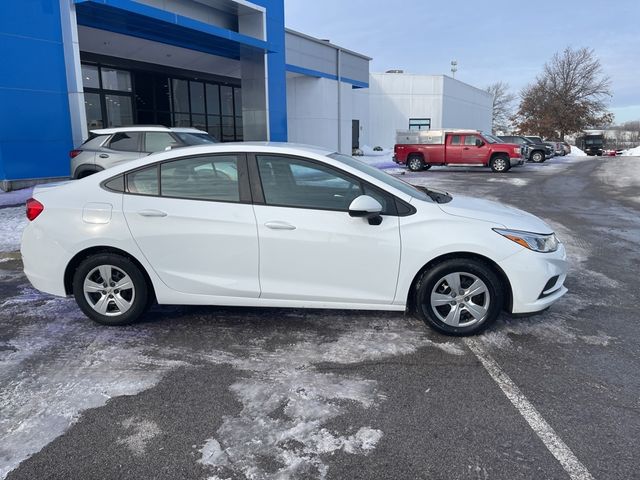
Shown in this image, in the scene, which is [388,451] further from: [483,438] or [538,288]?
[538,288]

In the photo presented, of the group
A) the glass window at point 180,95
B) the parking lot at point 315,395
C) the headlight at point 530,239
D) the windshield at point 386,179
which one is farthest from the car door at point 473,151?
the headlight at point 530,239

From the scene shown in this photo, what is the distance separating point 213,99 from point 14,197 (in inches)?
593

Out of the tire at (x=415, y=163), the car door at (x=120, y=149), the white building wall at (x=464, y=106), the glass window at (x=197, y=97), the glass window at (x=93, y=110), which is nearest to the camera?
the car door at (x=120, y=149)

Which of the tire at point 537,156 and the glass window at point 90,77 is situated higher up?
the glass window at point 90,77

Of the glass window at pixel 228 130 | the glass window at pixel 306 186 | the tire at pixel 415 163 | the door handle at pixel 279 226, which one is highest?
the glass window at pixel 228 130

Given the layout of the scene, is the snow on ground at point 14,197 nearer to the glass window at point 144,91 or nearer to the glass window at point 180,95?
the glass window at point 144,91

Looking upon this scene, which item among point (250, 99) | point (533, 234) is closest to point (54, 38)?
point (250, 99)

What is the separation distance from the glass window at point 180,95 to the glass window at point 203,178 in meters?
20.4

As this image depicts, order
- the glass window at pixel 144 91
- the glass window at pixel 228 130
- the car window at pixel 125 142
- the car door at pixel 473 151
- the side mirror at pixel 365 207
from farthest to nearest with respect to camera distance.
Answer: the glass window at pixel 228 130, the car door at pixel 473 151, the glass window at pixel 144 91, the car window at pixel 125 142, the side mirror at pixel 365 207

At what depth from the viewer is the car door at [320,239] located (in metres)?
4.04

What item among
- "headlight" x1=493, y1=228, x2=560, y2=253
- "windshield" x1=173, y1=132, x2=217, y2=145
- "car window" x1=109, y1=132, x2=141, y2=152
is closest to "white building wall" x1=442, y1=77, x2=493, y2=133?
"windshield" x1=173, y1=132, x2=217, y2=145

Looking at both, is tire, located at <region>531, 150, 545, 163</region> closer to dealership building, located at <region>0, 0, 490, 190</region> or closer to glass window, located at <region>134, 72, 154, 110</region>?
dealership building, located at <region>0, 0, 490, 190</region>

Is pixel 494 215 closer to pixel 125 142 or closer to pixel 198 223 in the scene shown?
pixel 198 223

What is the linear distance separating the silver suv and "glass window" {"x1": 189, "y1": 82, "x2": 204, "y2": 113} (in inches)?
536
